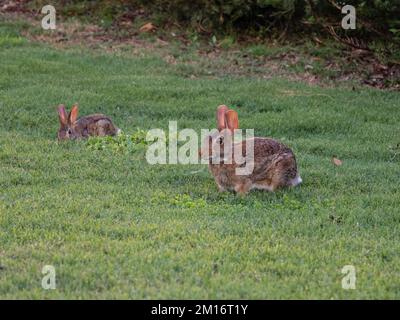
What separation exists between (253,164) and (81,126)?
3.39 meters

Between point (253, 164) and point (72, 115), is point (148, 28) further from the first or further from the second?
point (253, 164)

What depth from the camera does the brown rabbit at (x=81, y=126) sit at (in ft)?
35.5

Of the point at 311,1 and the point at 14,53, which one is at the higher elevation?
the point at 311,1

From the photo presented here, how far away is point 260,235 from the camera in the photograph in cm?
699

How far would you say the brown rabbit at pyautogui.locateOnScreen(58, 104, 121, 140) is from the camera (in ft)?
35.5

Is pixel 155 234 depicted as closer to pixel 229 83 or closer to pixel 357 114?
pixel 357 114

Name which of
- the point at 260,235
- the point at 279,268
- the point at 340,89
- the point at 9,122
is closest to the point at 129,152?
the point at 9,122

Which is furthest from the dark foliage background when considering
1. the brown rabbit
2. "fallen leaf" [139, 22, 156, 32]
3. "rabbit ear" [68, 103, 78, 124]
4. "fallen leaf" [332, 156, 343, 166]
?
"rabbit ear" [68, 103, 78, 124]

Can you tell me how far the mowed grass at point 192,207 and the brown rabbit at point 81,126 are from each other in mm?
396

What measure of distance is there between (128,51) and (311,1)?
12.9ft

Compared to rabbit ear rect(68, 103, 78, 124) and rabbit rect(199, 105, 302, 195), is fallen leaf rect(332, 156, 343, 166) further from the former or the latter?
rabbit ear rect(68, 103, 78, 124)

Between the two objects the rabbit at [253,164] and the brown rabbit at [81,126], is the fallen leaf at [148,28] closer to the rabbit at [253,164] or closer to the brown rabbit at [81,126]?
the brown rabbit at [81,126]

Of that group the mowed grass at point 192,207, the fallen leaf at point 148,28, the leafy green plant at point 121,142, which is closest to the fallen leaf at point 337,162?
the mowed grass at point 192,207

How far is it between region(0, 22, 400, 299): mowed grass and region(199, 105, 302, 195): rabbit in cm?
16
